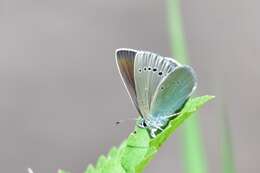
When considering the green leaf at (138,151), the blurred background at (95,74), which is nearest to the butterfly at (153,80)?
the green leaf at (138,151)

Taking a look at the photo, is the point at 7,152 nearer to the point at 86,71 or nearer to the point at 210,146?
the point at 86,71

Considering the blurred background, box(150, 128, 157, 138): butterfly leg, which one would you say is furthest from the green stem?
the blurred background

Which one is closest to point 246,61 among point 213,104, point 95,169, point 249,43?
point 249,43

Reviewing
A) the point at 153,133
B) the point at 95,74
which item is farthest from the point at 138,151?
the point at 95,74

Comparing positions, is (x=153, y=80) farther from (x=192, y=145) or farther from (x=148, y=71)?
(x=192, y=145)

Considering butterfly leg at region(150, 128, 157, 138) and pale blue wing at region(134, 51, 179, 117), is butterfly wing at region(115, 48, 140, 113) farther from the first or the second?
butterfly leg at region(150, 128, 157, 138)

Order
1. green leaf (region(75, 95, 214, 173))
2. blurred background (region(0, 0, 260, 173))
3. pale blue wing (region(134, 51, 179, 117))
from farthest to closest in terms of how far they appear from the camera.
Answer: blurred background (region(0, 0, 260, 173)) → pale blue wing (region(134, 51, 179, 117)) → green leaf (region(75, 95, 214, 173))

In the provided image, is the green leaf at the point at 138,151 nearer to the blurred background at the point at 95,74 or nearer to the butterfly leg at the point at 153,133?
the butterfly leg at the point at 153,133
